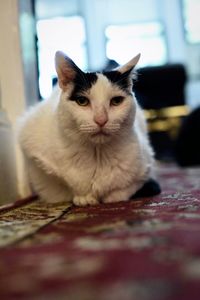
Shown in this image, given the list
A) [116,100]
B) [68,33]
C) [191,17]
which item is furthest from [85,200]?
[191,17]

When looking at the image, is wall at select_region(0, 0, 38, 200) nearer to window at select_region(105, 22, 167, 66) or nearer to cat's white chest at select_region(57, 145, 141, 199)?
cat's white chest at select_region(57, 145, 141, 199)

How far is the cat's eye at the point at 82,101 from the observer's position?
1.25 meters

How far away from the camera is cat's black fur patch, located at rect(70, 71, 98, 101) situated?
1.26 m

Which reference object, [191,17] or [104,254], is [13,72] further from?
[191,17]

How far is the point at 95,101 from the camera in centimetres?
122

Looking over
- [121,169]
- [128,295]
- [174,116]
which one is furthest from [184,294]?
[174,116]

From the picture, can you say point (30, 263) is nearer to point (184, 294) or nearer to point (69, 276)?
point (69, 276)

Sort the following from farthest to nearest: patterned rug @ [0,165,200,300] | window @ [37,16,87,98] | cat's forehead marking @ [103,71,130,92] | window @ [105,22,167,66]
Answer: window @ [105,22,167,66], window @ [37,16,87,98], cat's forehead marking @ [103,71,130,92], patterned rug @ [0,165,200,300]

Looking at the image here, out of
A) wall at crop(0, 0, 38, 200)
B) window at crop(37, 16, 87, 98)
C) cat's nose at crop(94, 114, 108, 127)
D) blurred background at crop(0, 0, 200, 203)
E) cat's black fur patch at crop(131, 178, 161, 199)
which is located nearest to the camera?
cat's nose at crop(94, 114, 108, 127)

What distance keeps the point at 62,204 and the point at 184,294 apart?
943 millimetres

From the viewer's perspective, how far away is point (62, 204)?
1.41 meters

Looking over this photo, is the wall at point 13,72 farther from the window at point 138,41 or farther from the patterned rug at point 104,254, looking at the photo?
the window at point 138,41

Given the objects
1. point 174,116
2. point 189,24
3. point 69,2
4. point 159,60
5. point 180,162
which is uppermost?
point 69,2

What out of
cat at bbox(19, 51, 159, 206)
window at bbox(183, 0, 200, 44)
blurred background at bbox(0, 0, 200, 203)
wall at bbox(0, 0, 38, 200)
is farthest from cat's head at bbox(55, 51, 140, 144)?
window at bbox(183, 0, 200, 44)
